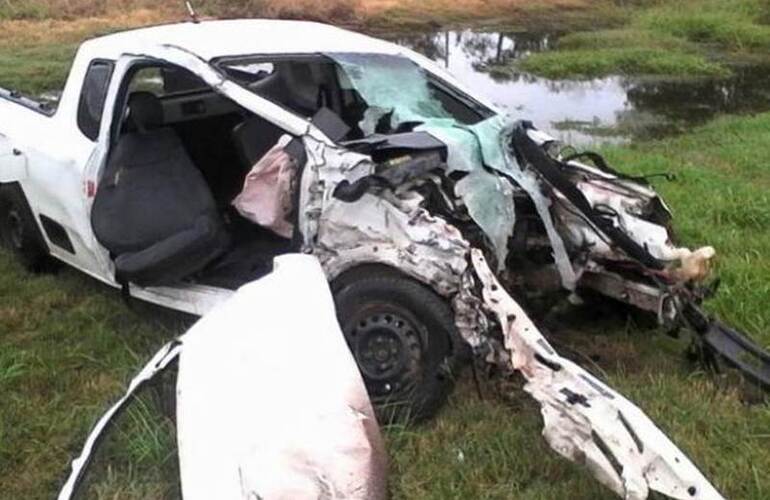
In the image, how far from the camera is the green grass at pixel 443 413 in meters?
3.88

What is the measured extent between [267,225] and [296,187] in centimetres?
25

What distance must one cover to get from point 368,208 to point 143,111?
56.1 inches

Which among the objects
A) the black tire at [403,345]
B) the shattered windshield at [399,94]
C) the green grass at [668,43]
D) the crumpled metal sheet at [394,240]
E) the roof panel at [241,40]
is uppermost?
the roof panel at [241,40]

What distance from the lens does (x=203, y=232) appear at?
486 centimetres

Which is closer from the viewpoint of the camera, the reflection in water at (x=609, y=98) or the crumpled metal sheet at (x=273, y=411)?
the crumpled metal sheet at (x=273, y=411)

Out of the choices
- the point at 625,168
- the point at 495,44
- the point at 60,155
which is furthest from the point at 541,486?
the point at 495,44

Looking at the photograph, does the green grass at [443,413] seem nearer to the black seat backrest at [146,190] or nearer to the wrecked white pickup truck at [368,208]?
the wrecked white pickup truck at [368,208]


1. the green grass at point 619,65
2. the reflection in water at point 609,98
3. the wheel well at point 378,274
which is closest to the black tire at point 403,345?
the wheel well at point 378,274

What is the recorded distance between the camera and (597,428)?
138 inches

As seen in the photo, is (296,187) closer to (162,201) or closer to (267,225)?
(267,225)

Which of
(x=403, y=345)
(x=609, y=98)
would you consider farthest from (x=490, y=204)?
(x=609, y=98)

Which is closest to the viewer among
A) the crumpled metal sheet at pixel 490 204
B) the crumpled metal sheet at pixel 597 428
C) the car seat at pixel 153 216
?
the crumpled metal sheet at pixel 597 428

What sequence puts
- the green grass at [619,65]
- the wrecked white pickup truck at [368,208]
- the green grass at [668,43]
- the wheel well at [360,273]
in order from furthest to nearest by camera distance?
the green grass at [668,43], the green grass at [619,65], the wheel well at [360,273], the wrecked white pickup truck at [368,208]

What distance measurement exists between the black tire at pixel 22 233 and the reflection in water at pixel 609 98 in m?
7.21
